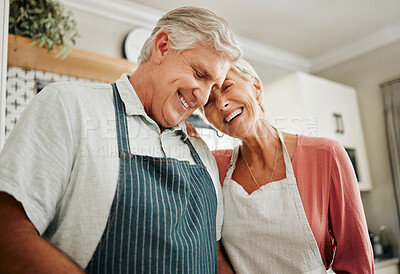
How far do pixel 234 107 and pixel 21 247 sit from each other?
2.77 feet

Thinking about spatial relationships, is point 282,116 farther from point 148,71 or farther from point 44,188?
point 44,188

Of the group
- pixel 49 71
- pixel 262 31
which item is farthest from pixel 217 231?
pixel 262 31

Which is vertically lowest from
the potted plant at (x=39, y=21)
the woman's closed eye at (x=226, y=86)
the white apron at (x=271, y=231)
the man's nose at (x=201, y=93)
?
the white apron at (x=271, y=231)

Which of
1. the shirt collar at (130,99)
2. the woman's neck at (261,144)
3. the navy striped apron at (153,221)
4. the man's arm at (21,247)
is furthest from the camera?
the woman's neck at (261,144)

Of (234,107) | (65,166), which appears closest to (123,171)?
(65,166)

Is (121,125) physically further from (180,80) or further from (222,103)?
(222,103)

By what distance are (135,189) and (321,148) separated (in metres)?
0.71

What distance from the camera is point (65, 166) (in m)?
0.75

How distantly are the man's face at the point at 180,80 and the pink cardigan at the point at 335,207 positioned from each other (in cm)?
48

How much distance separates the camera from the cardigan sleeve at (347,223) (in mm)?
1106

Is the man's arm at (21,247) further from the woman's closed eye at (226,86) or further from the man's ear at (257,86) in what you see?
the man's ear at (257,86)

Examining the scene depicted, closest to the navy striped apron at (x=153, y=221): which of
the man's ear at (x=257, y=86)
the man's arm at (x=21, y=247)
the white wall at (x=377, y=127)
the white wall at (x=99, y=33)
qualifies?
the man's arm at (x=21, y=247)

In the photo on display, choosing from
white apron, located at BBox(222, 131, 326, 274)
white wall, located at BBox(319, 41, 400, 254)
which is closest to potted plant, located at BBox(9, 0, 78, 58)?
white apron, located at BBox(222, 131, 326, 274)

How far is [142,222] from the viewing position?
2.67ft
